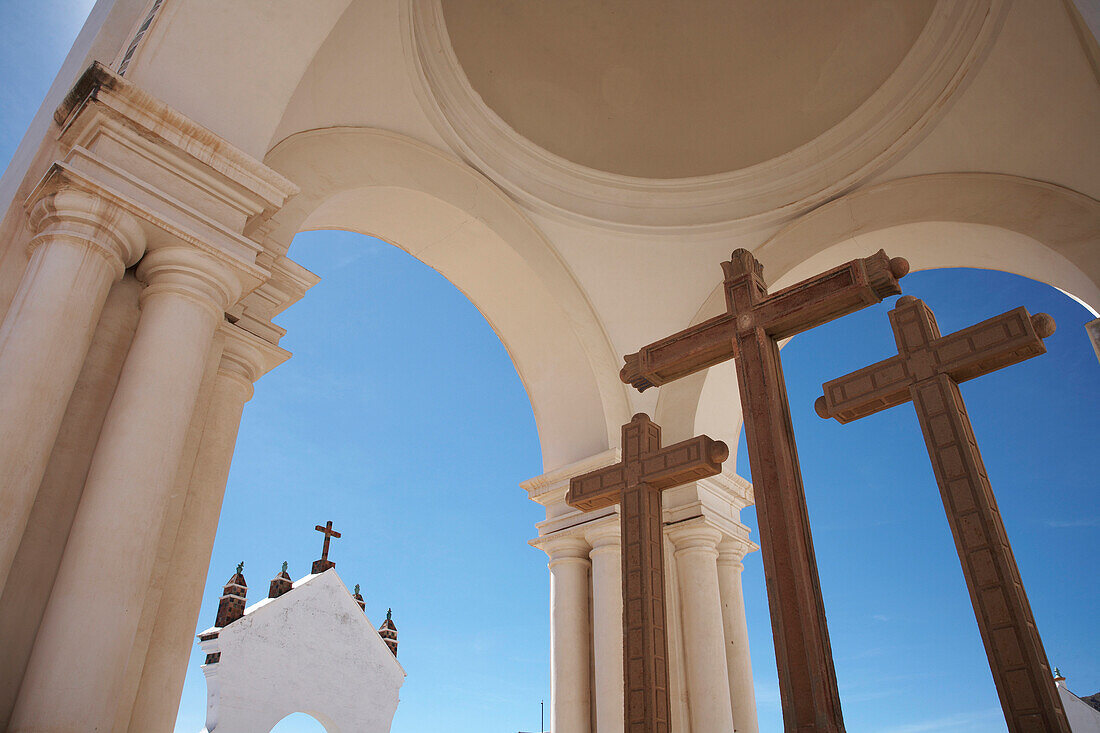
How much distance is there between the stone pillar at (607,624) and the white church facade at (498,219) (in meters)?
0.03

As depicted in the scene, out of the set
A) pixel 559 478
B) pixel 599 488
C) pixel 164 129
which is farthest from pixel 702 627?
pixel 164 129

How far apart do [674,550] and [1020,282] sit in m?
8.75

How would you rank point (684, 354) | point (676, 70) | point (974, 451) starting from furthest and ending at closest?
point (676, 70), point (684, 354), point (974, 451)

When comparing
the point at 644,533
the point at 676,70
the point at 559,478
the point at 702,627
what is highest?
the point at 676,70

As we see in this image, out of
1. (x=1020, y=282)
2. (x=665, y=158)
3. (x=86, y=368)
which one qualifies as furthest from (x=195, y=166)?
(x=1020, y=282)

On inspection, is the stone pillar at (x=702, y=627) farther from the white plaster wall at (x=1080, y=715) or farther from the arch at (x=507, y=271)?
the white plaster wall at (x=1080, y=715)

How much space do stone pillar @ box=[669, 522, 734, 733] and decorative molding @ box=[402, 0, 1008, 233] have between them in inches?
116

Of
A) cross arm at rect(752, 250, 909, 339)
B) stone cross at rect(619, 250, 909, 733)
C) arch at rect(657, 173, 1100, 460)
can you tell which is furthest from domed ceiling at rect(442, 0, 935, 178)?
cross arm at rect(752, 250, 909, 339)

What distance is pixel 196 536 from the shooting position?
3928mm

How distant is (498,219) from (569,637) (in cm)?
350

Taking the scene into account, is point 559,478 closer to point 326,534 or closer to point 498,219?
point 498,219

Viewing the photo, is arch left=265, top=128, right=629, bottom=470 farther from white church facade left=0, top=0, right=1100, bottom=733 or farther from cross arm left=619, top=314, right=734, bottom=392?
cross arm left=619, top=314, right=734, bottom=392

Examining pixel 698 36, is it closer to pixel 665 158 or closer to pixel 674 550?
pixel 665 158

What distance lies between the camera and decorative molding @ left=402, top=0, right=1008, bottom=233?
609 centimetres
